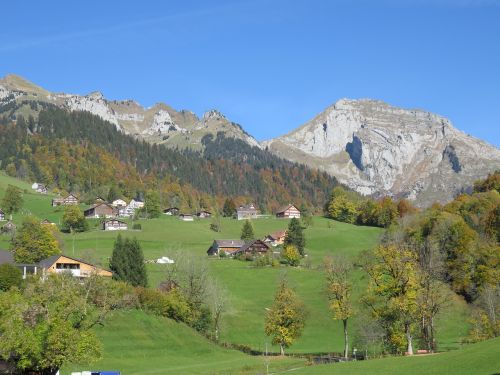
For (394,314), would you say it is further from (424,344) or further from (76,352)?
(76,352)

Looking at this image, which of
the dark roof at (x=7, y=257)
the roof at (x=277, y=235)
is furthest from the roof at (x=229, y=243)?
the dark roof at (x=7, y=257)

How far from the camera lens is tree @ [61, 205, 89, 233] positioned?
544 ft

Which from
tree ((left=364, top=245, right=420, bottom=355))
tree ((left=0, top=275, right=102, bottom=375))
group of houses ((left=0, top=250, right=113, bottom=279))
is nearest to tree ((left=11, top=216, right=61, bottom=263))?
group of houses ((left=0, top=250, right=113, bottom=279))

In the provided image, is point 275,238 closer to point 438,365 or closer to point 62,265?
point 62,265

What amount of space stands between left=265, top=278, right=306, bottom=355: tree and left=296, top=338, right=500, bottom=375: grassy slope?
2694 cm

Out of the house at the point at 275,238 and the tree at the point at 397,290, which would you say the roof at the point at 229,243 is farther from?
the tree at the point at 397,290

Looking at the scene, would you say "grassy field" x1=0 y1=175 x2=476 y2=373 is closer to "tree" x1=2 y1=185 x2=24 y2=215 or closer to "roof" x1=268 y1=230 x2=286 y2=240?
"tree" x1=2 y1=185 x2=24 y2=215

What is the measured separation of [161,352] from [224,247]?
255ft

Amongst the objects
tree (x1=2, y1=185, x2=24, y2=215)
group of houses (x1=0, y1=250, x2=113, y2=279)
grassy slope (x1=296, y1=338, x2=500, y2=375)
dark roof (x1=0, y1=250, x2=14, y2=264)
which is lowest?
grassy slope (x1=296, y1=338, x2=500, y2=375)

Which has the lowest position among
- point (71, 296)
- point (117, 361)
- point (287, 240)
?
point (117, 361)

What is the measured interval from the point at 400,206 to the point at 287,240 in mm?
61627

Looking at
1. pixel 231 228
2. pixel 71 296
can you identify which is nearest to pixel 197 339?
pixel 71 296

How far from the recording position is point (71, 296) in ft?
194

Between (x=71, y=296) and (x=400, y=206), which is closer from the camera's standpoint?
(x=71, y=296)
